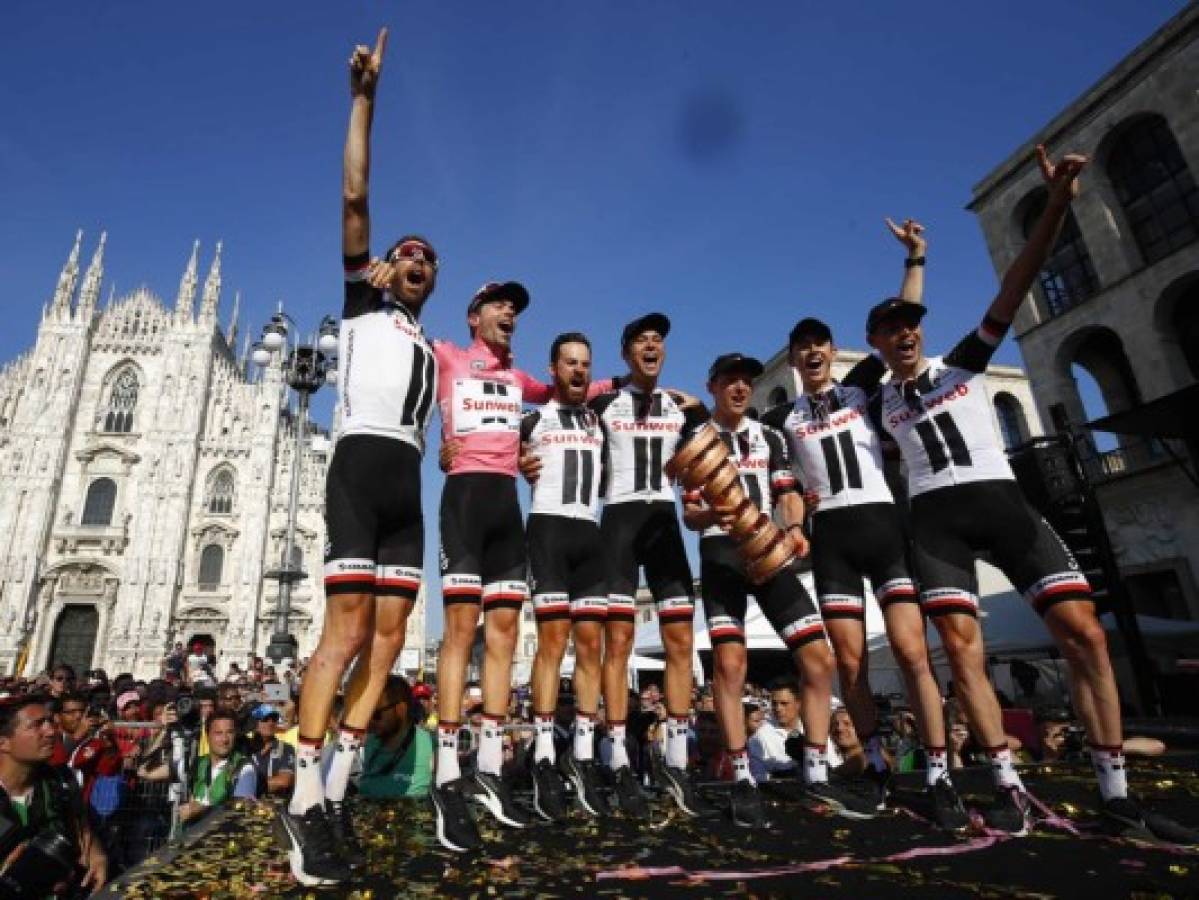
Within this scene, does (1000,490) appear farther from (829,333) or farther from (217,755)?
(217,755)

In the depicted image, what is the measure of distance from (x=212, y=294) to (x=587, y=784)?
5682 cm

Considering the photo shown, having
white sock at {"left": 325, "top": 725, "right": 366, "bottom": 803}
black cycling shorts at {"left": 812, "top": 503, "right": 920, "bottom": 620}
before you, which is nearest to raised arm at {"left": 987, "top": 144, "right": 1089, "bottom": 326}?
black cycling shorts at {"left": 812, "top": 503, "right": 920, "bottom": 620}

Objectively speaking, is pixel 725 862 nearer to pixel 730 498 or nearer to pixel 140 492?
pixel 730 498

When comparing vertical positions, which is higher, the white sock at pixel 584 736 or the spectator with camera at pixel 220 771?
the white sock at pixel 584 736

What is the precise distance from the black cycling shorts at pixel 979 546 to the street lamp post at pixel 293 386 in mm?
15214

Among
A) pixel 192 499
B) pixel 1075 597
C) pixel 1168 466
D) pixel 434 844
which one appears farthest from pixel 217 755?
pixel 192 499

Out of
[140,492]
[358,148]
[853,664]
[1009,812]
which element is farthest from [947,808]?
[140,492]

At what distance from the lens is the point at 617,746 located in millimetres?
4676

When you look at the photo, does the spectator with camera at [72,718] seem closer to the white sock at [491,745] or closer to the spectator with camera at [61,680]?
the white sock at [491,745]

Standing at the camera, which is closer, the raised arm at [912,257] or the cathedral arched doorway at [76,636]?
the raised arm at [912,257]

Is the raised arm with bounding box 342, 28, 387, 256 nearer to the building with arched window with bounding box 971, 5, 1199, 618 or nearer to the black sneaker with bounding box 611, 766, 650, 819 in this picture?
the black sneaker with bounding box 611, 766, 650, 819

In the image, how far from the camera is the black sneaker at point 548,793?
4.03 meters

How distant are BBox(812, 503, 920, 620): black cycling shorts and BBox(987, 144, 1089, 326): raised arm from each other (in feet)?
5.08

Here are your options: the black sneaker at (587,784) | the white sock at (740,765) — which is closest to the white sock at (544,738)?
the black sneaker at (587,784)
